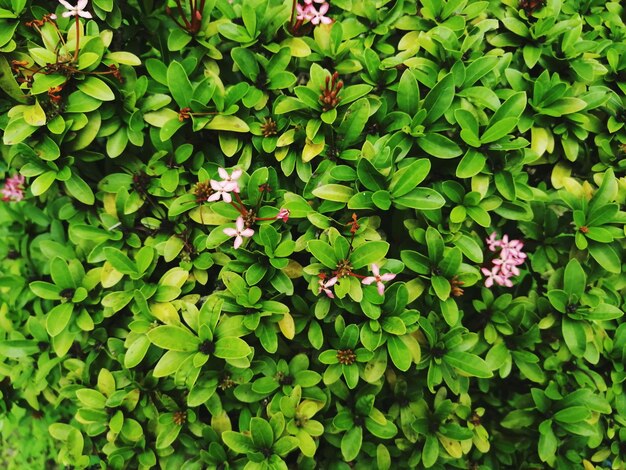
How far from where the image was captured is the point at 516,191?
193 centimetres

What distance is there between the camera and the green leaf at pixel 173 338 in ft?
5.57

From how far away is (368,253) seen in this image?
171 centimetres

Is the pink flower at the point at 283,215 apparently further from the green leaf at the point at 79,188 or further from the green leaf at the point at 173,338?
the green leaf at the point at 79,188

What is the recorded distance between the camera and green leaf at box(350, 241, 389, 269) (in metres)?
1.69

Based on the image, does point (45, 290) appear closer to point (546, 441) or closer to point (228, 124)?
point (228, 124)

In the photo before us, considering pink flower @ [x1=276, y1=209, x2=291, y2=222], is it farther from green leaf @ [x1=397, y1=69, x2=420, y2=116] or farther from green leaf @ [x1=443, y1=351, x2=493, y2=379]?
green leaf @ [x1=443, y1=351, x2=493, y2=379]

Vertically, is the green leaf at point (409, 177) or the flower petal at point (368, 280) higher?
the green leaf at point (409, 177)

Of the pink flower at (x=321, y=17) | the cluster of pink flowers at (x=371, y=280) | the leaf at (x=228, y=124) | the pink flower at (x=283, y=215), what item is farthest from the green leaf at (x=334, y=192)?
the pink flower at (x=321, y=17)

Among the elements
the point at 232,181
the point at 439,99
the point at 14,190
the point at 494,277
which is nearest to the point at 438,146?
the point at 439,99

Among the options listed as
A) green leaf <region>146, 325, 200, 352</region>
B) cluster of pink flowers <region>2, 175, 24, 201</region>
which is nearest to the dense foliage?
green leaf <region>146, 325, 200, 352</region>

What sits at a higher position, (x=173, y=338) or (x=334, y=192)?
(x=334, y=192)

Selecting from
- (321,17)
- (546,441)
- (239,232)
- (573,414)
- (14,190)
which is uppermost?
(321,17)

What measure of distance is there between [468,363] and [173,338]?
104 centimetres

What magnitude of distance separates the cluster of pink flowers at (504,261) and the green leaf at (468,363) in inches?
11.0
